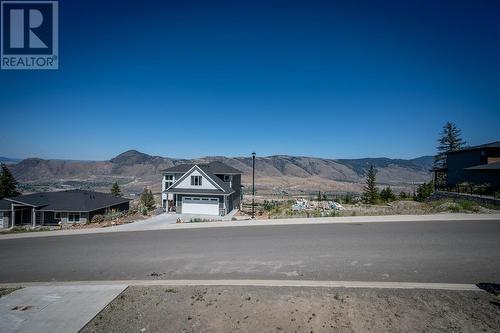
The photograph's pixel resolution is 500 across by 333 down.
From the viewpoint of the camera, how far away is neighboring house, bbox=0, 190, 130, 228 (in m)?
31.1

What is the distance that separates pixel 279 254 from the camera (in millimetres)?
10758

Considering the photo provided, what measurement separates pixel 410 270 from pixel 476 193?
24194mm

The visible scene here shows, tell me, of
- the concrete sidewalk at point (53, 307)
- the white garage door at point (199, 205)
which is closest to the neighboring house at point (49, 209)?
the white garage door at point (199, 205)

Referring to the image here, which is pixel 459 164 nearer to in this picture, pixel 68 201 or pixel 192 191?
pixel 192 191

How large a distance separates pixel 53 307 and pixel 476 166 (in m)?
39.9

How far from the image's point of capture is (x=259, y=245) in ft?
40.1

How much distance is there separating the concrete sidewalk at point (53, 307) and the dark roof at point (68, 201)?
2582 centimetres

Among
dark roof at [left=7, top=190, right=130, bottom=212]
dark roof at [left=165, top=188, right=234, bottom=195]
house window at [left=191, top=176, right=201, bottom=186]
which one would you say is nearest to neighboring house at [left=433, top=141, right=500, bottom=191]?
dark roof at [left=165, top=188, right=234, bottom=195]

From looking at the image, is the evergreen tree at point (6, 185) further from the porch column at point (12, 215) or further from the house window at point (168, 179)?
the house window at point (168, 179)

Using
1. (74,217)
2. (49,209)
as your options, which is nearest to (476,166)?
(74,217)

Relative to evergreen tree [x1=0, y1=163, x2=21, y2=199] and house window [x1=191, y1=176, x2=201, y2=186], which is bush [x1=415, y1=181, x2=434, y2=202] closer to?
house window [x1=191, y1=176, x2=201, y2=186]

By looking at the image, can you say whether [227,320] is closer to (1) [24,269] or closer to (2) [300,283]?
Answer: (2) [300,283]

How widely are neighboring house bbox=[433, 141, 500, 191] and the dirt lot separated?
1095 inches

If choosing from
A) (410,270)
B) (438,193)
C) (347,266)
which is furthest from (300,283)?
(438,193)
